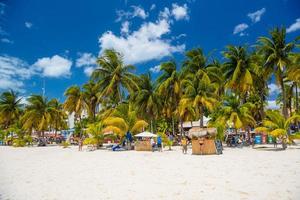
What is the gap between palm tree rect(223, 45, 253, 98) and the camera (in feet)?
97.1

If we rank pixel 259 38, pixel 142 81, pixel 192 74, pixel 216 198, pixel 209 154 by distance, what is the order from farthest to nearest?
1. pixel 142 81
2. pixel 192 74
3. pixel 259 38
4. pixel 209 154
5. pixel 216 198

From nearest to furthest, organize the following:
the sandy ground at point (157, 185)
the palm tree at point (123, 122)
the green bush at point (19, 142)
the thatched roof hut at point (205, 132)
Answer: the sandy ground at point (157, 185) < the thatched roof hut at point (205, 132) < the palm tree at point (123, 122) < the green bush at point (19, 142)

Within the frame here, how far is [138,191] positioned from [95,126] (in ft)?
68.4

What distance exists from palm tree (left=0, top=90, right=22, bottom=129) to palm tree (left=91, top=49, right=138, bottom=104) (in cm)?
2409

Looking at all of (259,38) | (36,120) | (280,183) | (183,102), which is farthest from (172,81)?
(280,183)

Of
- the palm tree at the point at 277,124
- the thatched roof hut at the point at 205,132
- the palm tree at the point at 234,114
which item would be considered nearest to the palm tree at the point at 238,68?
the palm tree at the point at 234,114

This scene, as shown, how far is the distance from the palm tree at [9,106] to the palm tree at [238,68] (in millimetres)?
37616

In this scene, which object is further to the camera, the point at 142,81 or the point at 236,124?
the point at 142,81

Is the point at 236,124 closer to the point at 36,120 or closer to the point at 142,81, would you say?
the point at 142,81

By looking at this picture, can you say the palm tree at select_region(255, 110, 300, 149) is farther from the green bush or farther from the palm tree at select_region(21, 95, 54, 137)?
the palm tree at select_region(21, 95, 54, 137)

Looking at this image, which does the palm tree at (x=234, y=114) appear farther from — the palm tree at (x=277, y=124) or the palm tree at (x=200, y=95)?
the palm tree at (x=277, y=124)

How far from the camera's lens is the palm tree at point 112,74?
3203 centimetres

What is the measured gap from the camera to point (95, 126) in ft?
91.6

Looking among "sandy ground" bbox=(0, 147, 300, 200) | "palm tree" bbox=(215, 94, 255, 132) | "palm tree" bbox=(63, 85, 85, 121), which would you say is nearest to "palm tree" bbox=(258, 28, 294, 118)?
"palm tree" bbox=(215, 94, 255, 132)
